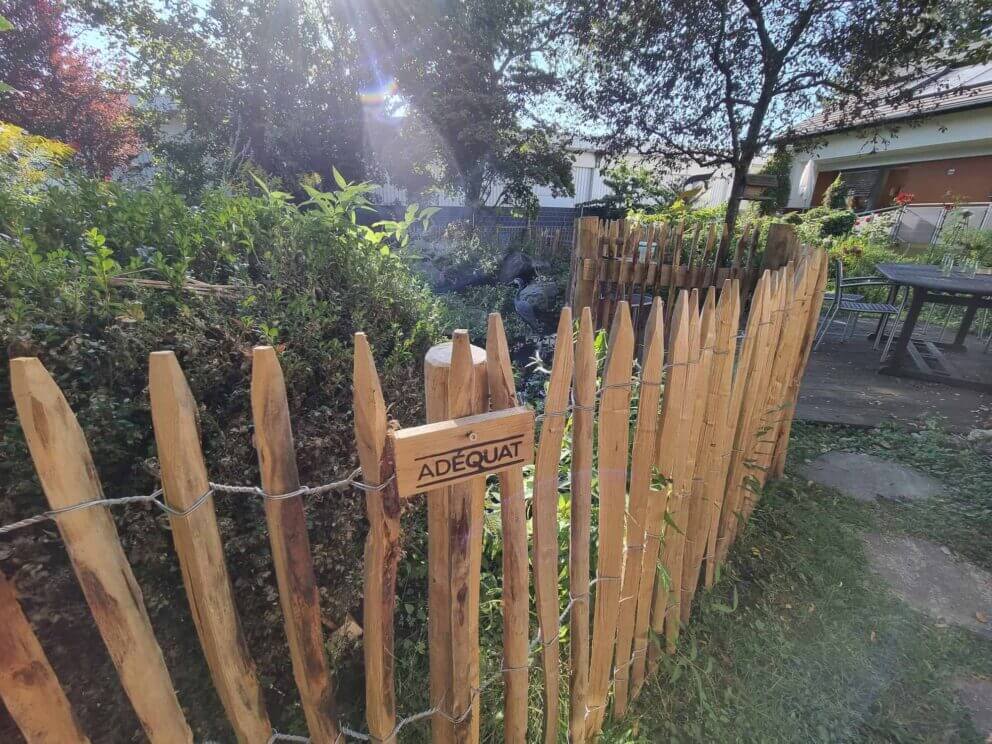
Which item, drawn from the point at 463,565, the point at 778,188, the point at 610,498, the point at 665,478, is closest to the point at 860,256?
the point at 778,188

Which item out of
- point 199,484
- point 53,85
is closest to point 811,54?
point 199,484

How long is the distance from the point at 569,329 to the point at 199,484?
818 mm

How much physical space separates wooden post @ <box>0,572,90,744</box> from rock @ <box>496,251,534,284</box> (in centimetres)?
870

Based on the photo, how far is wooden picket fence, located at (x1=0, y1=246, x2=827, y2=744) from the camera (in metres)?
0.79

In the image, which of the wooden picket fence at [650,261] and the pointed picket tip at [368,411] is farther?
the wooden picket fence at [650,261]

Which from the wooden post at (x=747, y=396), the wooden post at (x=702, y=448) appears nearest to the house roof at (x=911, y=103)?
the wooden post at (x=747, y=396)

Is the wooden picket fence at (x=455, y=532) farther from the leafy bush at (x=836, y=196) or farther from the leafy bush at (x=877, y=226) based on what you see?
the leafy bush at (x=836, y=196)

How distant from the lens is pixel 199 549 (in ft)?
2.80

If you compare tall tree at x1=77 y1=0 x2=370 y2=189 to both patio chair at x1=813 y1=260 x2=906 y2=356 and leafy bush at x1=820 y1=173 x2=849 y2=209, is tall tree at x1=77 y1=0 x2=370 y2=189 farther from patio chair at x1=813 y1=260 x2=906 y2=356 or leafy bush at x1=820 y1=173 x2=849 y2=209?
leafy bush at x1=820 y1=173 x2=849 y2=209

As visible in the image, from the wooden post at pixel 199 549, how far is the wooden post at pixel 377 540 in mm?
256

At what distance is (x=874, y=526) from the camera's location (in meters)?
2.69

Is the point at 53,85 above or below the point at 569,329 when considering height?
above

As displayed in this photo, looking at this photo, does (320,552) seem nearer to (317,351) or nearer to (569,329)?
(317,351)

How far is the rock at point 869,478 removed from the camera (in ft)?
9.87
